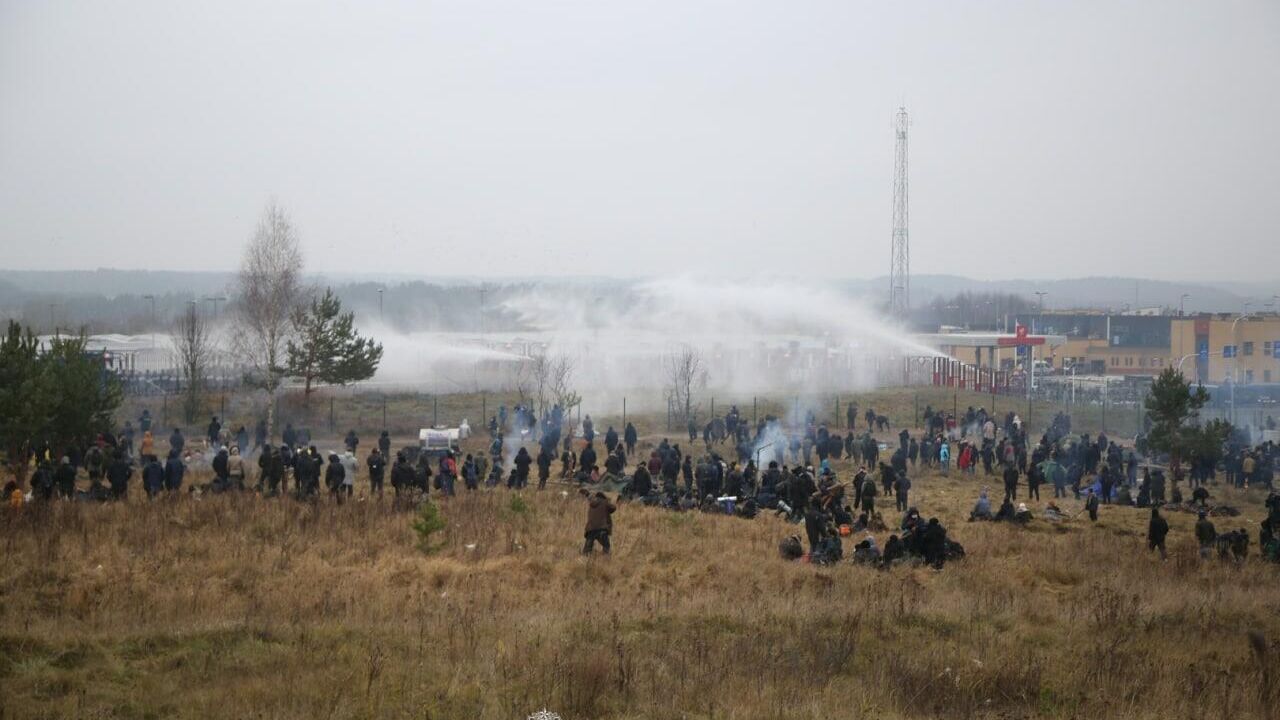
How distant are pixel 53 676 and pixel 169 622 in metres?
2.53

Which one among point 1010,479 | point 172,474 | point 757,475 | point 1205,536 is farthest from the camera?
point 757,475

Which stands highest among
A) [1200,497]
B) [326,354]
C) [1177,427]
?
[326,354]

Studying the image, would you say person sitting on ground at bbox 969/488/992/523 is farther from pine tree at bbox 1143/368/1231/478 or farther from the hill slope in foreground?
pine tree at bbox 1143/368/1231/478

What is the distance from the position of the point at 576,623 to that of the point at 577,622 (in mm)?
79

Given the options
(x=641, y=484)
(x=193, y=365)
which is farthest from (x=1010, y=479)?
(x=193, y=365)

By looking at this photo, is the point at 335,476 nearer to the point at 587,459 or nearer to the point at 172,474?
the point at 172,474

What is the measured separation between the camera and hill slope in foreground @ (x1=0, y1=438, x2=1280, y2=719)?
35.5 ft

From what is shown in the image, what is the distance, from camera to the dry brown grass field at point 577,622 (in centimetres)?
1080

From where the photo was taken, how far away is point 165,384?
5194 cm

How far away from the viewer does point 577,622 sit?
13.6 m

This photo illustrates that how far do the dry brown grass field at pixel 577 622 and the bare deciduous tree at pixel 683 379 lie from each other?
2525 centimetres

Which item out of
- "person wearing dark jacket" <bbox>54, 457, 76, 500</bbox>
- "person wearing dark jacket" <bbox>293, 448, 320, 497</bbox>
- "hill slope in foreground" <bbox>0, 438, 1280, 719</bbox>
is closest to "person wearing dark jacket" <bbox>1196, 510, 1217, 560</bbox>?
"hill slope in foreground" <bbox>0, 438, 1280, 719</bbox>

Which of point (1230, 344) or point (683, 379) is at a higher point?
point (1230, 344)

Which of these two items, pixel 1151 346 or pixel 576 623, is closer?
pixel 576 623
